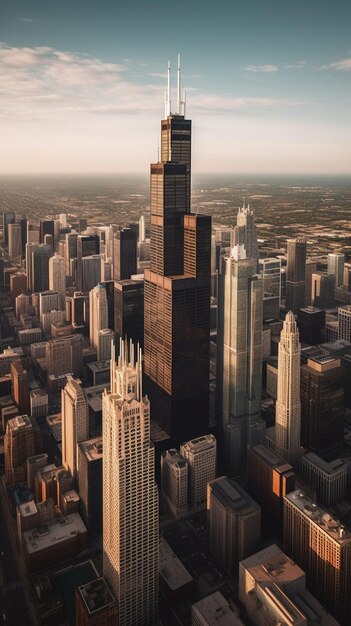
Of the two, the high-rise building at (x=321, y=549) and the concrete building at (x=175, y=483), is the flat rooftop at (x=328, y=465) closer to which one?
the high-rise building at (x=321, y=549)

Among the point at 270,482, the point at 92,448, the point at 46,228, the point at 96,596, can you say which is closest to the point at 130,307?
the point at 92,448

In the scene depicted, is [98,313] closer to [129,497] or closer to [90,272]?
[90,272]

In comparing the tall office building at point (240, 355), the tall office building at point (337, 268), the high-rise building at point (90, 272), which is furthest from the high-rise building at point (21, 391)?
the tall office building at point (337, 268)

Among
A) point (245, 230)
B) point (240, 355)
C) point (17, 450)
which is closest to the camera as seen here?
point (17, 450)

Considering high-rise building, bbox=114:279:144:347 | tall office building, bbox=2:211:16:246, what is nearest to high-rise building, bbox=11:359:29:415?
high-rise building, bbox=114:279:144:347

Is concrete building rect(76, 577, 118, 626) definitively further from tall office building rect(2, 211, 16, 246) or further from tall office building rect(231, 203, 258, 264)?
tall office building rect(2, 211, 16, 246)

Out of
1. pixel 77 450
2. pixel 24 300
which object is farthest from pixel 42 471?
pixel 24 300

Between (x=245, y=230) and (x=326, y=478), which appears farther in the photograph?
(x=245, y=230)

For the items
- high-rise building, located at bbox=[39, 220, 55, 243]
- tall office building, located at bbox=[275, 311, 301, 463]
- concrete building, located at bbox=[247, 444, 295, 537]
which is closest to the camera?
concrete building, located at bbox=[247, 444, 295, 537]
